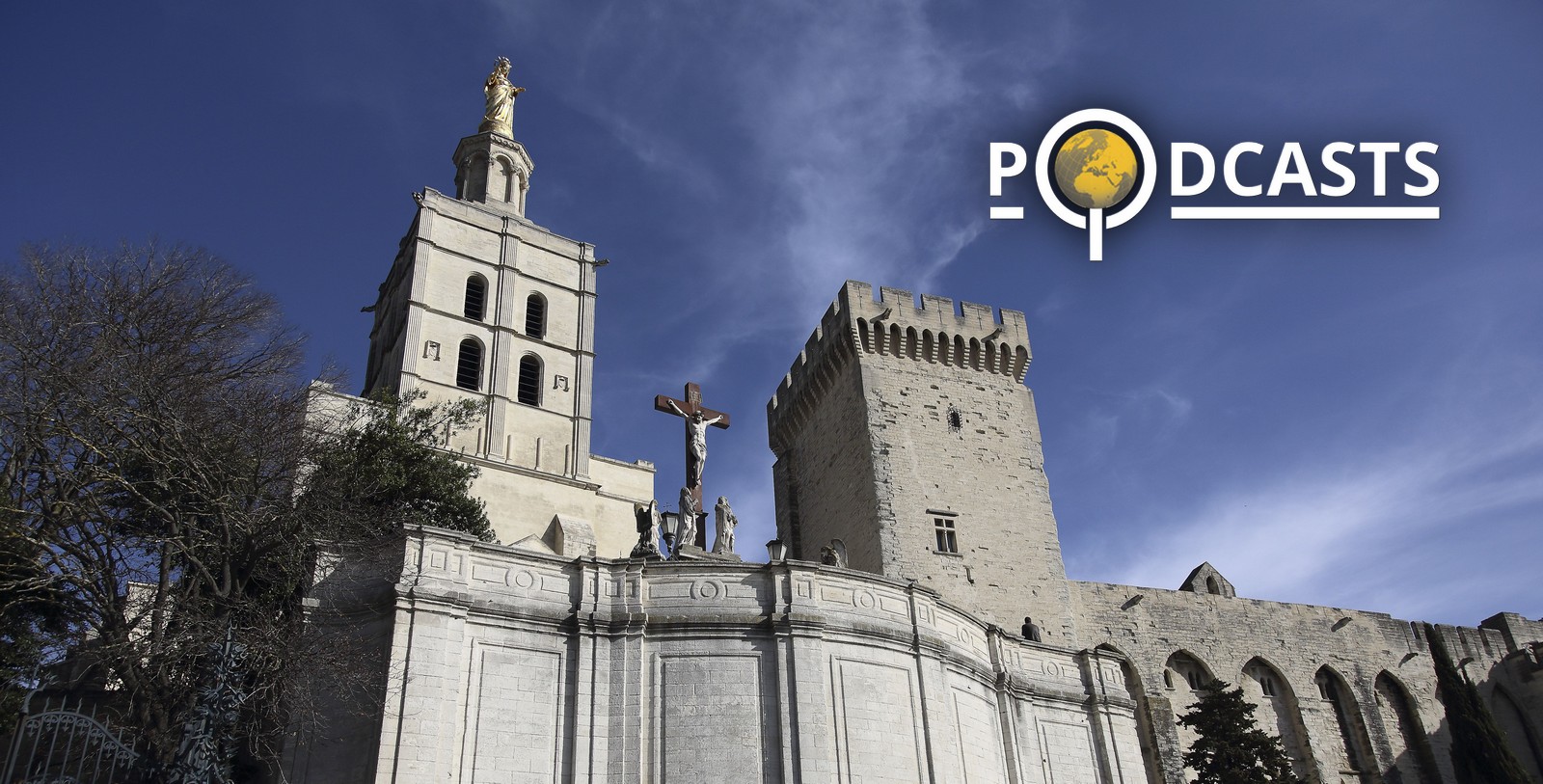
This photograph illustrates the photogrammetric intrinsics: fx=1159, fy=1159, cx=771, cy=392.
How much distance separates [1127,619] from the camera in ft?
122

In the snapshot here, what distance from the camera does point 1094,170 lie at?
24.4 meters

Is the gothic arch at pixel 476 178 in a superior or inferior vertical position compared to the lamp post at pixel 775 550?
superior

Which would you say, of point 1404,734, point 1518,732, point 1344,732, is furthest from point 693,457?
point 1518,732

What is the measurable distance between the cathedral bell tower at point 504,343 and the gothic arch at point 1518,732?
3202 centimetres

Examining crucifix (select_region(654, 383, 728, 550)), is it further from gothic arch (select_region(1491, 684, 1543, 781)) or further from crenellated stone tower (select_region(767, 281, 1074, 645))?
gothic arch (select_region(1491, 684, 1543, 781))

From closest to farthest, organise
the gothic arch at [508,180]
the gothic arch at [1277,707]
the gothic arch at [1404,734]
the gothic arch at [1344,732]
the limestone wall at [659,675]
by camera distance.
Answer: the limestone wall at [659,675] → the gothic arch at [1277,707] → the gothic arch at [1344,732] → the gothic arch at [1404,734] → the gothic arch at [508,180]

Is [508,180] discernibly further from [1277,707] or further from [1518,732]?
[1518,732]

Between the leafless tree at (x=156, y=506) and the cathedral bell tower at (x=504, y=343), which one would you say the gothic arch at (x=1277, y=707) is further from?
the leafless tree at (x=156, y=506)

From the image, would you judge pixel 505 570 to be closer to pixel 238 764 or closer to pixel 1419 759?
pixel 238 764

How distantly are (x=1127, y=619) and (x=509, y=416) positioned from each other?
20995mm

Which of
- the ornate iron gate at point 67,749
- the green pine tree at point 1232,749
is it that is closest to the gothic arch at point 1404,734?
the green pine tree at point 1232,749

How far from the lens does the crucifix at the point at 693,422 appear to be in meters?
23.8

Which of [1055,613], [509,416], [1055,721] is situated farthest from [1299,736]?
[509,416]

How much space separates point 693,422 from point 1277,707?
25319mm
